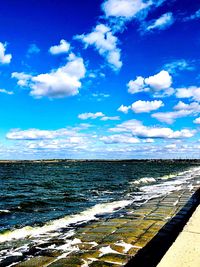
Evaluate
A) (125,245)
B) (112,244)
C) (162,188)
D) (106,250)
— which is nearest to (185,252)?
(106,250)

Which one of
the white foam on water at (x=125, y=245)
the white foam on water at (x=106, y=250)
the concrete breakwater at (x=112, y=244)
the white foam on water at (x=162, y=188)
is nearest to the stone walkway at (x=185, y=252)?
the concrete breakwater at (x=112, y=244)

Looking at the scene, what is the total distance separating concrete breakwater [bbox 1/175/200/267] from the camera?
8.23 metres

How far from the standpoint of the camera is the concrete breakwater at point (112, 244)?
27.0 feet

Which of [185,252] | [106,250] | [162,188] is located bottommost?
[106,250]

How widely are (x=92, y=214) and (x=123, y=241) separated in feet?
23.3

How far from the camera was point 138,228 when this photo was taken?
11.6 meters

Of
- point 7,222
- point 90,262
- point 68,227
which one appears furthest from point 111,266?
point 7,222

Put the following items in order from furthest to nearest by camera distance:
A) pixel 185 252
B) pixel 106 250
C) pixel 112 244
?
1. pixel 112 244
2. pixel 106 250
3. pixel 185 252

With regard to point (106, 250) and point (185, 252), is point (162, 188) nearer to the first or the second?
point (106, 250)

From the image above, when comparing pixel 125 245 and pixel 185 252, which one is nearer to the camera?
pixel 185 252

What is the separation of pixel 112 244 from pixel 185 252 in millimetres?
3840

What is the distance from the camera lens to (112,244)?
967 centimetres

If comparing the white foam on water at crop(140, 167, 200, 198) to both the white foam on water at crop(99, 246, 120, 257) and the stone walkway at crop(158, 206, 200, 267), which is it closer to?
the white foam on water at crop(99, 246, 120, 257)

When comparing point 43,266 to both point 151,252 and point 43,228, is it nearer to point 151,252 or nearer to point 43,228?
point 151,252
